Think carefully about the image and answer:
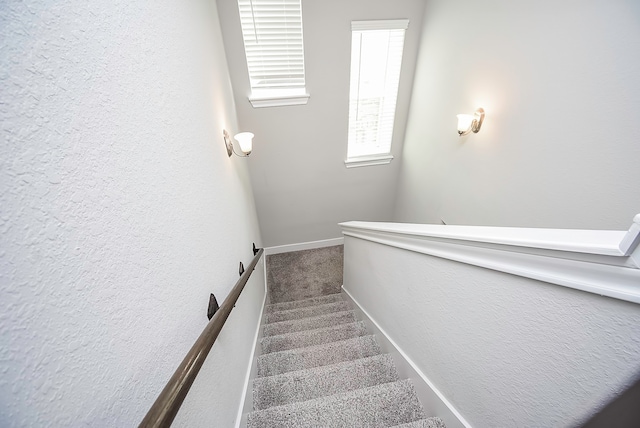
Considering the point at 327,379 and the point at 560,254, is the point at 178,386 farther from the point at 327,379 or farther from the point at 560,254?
the point at 327,379

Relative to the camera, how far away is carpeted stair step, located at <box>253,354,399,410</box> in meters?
1.36

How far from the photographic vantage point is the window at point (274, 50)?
2.23 m

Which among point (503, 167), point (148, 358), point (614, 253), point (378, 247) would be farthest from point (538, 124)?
point (148, 358)

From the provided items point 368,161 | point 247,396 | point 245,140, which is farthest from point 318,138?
point 247,396

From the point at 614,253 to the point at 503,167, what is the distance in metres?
1.49

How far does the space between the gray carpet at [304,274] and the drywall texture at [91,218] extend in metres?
2.39

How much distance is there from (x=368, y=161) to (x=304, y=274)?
1.91 m

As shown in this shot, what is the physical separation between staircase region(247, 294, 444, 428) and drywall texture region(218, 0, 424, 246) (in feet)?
5.94

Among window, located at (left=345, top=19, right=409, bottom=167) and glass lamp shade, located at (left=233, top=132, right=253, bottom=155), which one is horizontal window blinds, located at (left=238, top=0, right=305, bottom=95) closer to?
window, located at (left=345, top=19, right=409, bottom=167)

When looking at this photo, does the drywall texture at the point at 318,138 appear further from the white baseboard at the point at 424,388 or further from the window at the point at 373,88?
the white baseboard at the point at 424,388

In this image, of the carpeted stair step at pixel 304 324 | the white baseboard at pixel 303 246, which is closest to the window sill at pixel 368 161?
the white baseboard at pixel 303 246

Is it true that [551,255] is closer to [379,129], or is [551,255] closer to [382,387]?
[382,387]

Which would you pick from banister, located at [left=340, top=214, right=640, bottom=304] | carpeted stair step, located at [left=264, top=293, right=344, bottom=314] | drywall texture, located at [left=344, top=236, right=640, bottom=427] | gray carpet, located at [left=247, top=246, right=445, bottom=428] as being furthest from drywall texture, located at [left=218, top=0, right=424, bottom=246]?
banister, located at [left=340, top=214, right=640, bottom=304]

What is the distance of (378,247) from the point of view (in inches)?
64.1
